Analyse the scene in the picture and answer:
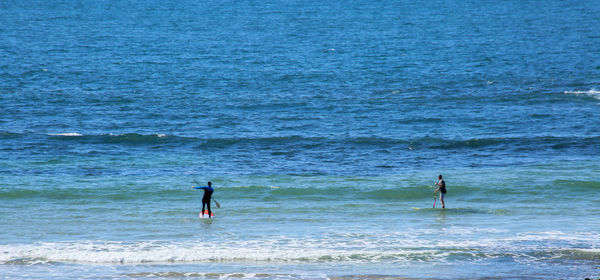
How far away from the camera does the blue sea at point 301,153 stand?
1891 centimetres

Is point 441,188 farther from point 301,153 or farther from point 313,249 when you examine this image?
point 301,153

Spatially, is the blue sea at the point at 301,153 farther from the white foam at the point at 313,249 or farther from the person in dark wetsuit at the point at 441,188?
the person in dark wetsuit at the point at 441,188

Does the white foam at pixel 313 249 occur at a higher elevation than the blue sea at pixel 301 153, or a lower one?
lower

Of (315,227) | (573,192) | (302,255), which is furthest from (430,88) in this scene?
(302,255)

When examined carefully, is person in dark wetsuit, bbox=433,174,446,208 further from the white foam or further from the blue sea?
the white foam

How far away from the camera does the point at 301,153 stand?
35531 mm

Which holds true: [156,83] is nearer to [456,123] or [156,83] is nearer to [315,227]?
[456,123]

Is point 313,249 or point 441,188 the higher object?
point 441,188

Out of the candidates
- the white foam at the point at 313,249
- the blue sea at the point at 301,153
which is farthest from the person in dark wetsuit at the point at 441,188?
the white foam at the point at 313,249

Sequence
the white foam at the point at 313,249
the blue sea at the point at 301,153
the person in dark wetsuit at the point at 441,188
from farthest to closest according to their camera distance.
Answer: the person in dark wetsuit at the point at 441,188 < the blue sea at the point at 301,153 < the white foam at the point at 313,249

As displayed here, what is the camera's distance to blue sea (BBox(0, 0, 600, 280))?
18906mm

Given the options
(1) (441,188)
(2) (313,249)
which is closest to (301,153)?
(1) (441,188)

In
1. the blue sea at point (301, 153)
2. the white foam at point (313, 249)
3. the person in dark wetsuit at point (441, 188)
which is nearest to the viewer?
the white foam at point (313, 249)

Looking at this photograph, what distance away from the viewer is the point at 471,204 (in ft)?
86.8
